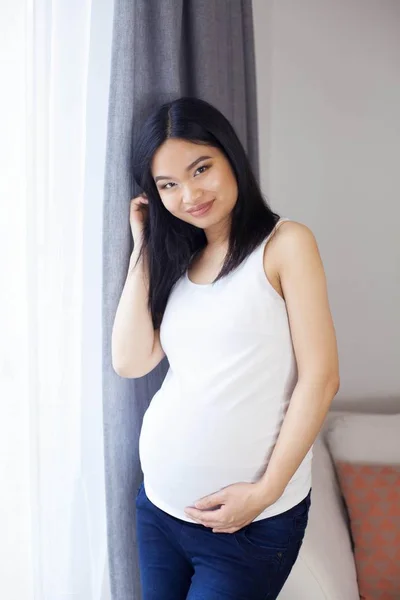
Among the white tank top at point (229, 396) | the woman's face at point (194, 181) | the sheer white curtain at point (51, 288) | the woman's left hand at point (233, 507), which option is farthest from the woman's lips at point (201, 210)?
the woman's left hand at point (233, 507)

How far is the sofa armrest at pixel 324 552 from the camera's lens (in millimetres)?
1460

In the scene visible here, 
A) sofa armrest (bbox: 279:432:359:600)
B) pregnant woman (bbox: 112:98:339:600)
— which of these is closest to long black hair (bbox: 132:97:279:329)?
pregnant woman (bbox: 112:98:339:600)

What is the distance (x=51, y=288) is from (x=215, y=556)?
60cm

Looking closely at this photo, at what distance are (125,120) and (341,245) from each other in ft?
3.61

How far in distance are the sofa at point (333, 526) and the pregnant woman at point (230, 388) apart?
0.31 metres

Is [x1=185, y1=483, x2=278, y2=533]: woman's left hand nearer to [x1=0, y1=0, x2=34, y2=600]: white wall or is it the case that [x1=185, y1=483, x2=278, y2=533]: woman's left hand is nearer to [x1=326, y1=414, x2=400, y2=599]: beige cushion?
[x1=0, y1=0, x2=34, y2=600]: white wall

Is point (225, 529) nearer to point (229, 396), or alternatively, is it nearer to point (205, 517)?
point (205, 517)

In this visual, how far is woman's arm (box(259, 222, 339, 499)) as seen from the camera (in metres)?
1.13

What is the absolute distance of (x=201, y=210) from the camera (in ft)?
3.98

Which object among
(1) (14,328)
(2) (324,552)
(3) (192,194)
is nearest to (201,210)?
(3) (192,194)

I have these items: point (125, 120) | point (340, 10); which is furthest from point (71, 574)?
point (340, 10)

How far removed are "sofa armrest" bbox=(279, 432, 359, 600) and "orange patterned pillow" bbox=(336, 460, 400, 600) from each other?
4 centimetres

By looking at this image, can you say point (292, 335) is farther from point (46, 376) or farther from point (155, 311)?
point (46, 376)

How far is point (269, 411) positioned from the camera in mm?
1183
